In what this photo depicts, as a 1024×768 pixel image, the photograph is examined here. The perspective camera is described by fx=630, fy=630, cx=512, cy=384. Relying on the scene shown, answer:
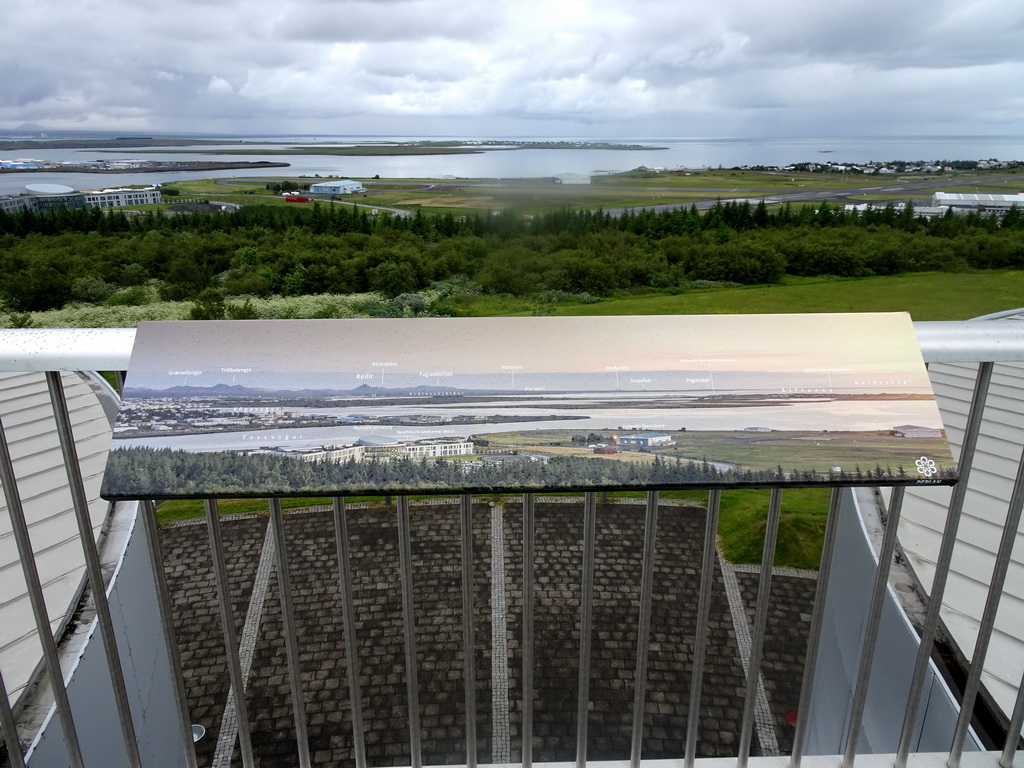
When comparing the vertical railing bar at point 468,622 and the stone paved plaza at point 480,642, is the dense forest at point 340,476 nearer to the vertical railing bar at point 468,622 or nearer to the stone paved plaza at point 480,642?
the vertical railing bar at point 468,622

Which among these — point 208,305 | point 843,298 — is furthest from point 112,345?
point 843,298

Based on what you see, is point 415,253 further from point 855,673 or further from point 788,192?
point 855,673

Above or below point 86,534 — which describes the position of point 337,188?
above

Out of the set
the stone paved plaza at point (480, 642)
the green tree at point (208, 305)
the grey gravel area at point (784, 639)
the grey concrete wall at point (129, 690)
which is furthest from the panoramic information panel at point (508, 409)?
the green tree at point (208, 305)

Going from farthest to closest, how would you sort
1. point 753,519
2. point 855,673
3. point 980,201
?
point 980,201
point 753,519
point 855,673

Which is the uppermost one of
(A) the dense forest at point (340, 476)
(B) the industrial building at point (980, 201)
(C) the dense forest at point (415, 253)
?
(A) the dense forest at point (340, 476)

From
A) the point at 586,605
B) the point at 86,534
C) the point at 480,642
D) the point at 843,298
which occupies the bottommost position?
the point at 843,298
